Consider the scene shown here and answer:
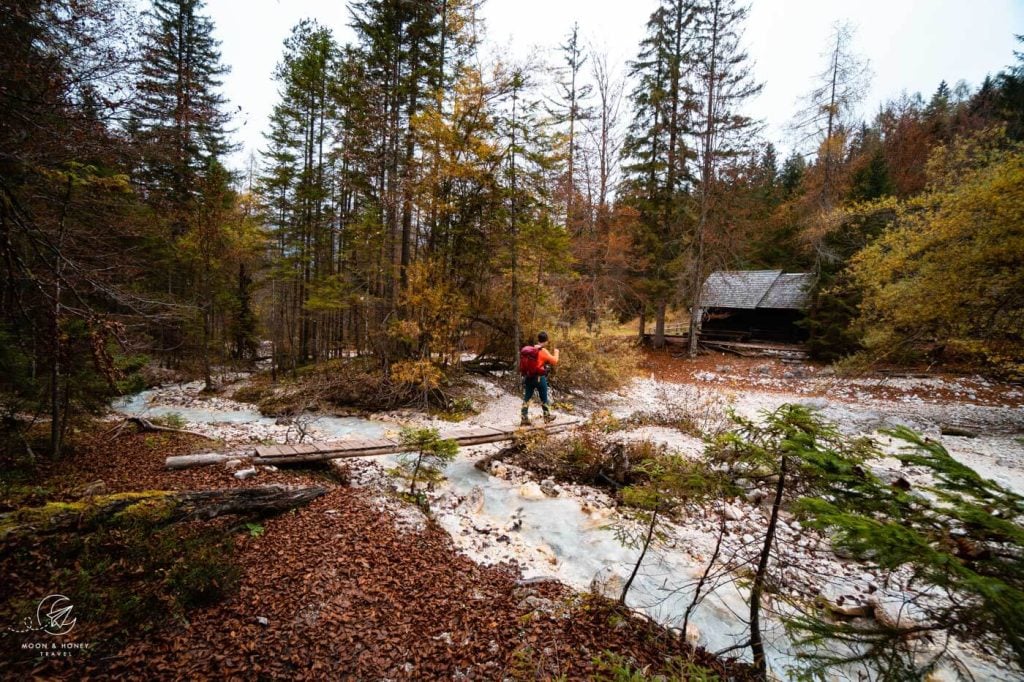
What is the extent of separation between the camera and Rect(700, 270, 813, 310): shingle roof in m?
23.5

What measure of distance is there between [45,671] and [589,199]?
65.4 feet

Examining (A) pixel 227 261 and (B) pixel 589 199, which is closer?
(A) pixel 227 261

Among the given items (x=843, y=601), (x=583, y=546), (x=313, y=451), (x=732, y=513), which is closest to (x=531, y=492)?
(x=583, y=546)

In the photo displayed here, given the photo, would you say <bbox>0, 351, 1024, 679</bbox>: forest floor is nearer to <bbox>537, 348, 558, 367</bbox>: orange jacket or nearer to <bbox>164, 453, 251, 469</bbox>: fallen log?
<bbox>164, 453, 251, 469</bbox>: fallen log

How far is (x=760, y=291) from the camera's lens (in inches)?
993

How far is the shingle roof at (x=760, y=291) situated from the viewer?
2347cm

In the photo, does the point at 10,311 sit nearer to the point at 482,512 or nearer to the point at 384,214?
the point at 482,512

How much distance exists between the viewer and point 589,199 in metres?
19.0

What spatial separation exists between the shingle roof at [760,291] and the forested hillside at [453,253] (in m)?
3.51

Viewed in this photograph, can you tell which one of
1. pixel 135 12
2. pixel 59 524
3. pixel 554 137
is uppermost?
pixel 554 137

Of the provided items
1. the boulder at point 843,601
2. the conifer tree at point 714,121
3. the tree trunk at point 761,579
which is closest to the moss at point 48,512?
the tree trunk at point 761,579

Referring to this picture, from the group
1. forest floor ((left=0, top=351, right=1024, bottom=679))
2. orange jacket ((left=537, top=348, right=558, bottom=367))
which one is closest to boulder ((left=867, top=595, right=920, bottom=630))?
forest floor ((left=0, top=351, right=1024, bottom=679))

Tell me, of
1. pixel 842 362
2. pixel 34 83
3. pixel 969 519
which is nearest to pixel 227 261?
pixel 34 83

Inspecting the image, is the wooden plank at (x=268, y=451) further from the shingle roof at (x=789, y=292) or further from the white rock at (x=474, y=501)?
the shingle roof at (x=789, y=292)
